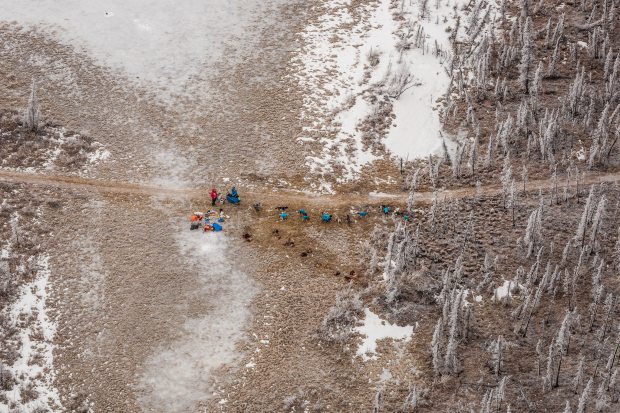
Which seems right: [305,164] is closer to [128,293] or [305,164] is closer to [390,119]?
[390,119]

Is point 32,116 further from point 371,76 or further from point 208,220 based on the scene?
point 371,76

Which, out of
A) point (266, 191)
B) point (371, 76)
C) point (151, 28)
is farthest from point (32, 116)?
point (371, 76)

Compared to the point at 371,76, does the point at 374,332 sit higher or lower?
lower

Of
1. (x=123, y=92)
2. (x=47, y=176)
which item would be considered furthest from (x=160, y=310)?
(x=123, y=92)

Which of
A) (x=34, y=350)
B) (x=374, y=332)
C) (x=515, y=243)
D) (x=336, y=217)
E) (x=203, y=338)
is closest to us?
(x=34, y=350)

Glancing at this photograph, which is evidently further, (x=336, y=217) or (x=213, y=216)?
(x=336, y=217)

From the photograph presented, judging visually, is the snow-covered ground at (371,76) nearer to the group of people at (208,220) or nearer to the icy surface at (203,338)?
the group of people at (208,220)
